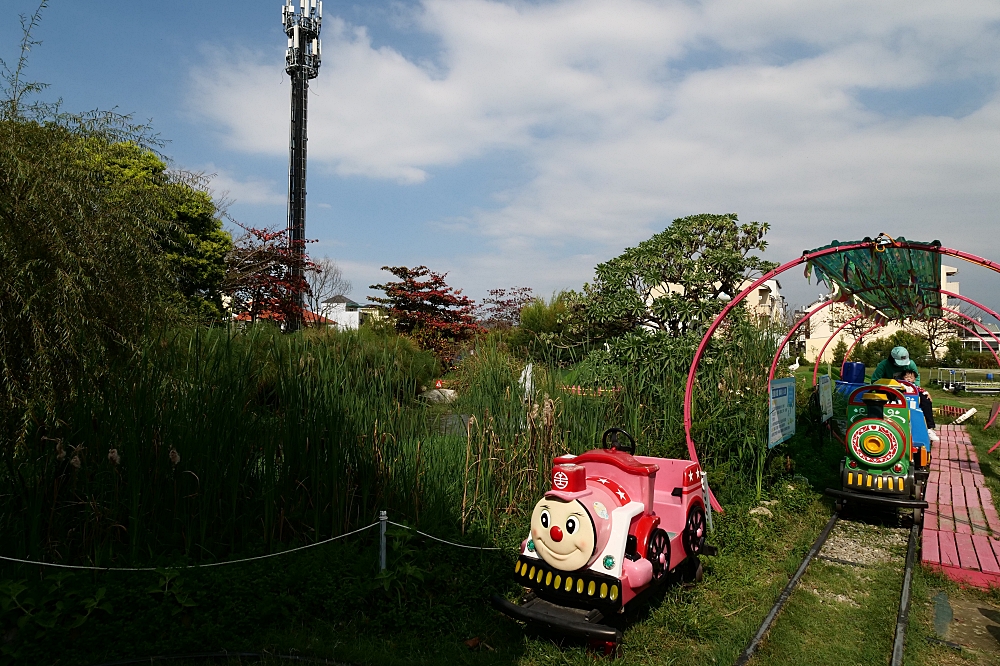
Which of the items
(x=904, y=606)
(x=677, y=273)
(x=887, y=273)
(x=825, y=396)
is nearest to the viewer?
(x=904, y=606)

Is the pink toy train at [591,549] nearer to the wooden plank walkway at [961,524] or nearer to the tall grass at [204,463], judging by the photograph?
the tall grass at [204,463]

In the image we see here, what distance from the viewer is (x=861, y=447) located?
6.82 meters

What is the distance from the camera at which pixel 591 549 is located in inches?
142

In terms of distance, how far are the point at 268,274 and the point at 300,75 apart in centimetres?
2240

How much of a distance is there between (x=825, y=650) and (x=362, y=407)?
12.0 ft

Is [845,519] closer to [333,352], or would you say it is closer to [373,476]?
[373,476]

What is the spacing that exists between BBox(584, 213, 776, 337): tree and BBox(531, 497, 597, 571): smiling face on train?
4948 millimetres

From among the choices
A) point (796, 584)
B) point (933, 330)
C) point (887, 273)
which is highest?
point (933, 330)

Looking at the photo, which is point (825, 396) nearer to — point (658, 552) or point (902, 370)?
point (902, 370)

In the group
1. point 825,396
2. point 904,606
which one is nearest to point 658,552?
point 904,606

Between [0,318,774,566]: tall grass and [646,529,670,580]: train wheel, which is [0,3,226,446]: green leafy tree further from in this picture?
[646,529,670,580]: train wheel

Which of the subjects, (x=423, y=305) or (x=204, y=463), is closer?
(x=204, y=463)

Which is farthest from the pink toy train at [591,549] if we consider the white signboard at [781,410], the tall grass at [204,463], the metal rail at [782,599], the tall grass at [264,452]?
the white signboard at [781,410]

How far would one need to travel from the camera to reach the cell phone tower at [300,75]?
1337 inches
